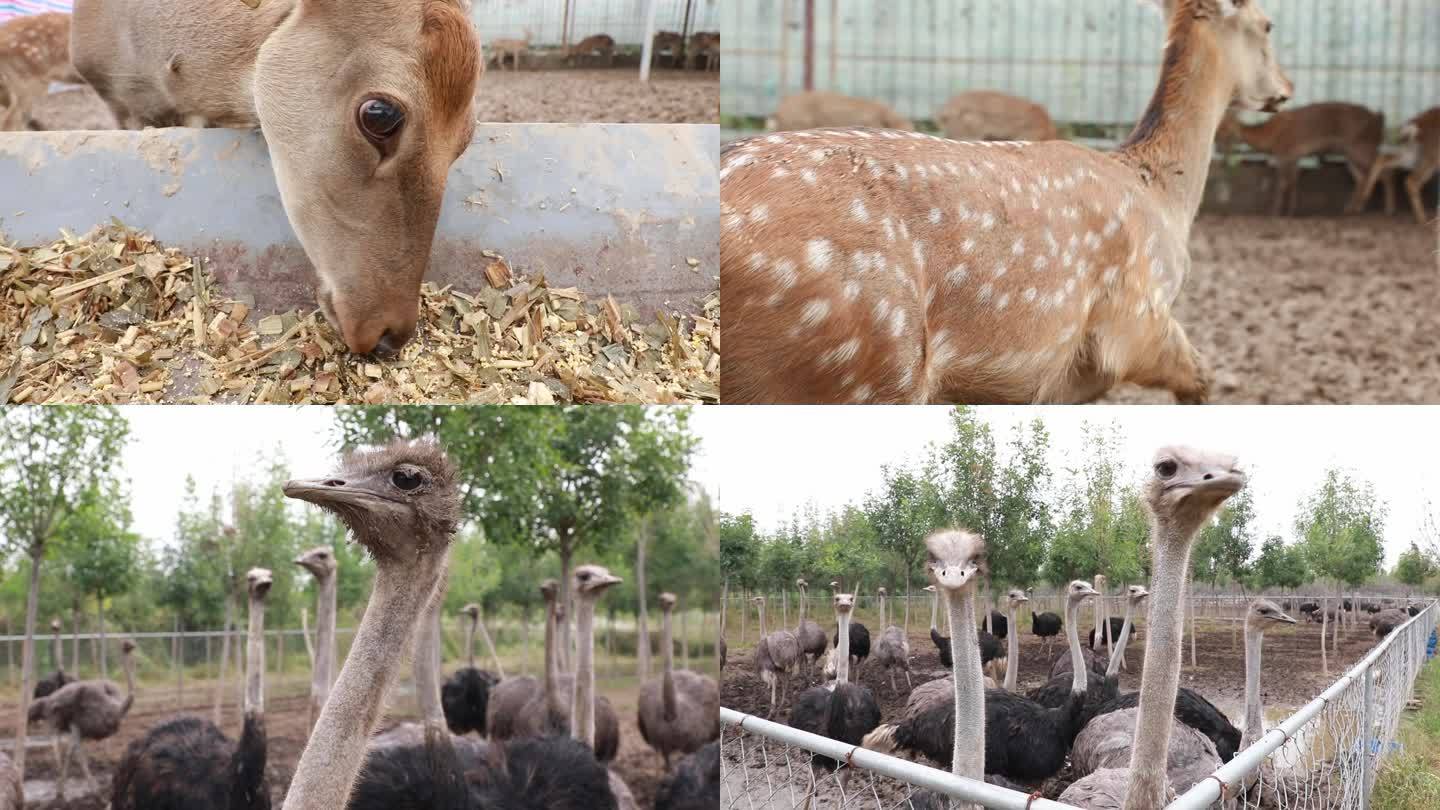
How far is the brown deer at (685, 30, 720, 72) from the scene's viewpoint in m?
2.85

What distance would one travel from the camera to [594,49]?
3018 mm

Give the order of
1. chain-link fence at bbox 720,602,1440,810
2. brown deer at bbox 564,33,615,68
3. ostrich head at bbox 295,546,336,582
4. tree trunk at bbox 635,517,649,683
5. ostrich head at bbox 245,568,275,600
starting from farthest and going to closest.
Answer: tree trunk at bbox 635,517,649,683 → ostrich head at bbox 245,568,275,600 → ostrich head at bbox 295,546,336,582 → brown deer at bbox 564,33,615,68 → chain-link fence at bbox 720,602,1440,810

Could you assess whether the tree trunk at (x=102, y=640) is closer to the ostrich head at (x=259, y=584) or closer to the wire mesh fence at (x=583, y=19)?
the ostrich head at (x=259, y=584)

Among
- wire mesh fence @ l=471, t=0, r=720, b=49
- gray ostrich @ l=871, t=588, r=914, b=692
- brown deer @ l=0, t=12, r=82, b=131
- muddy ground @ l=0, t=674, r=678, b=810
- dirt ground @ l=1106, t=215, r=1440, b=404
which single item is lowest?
muddy ground @ l=0, t=674, r=678, b=810

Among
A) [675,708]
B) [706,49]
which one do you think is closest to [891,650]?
[706,49]

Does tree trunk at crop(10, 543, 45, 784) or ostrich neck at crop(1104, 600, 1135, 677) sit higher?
ostrich neck at crop(1104, 600, 1135, 677)

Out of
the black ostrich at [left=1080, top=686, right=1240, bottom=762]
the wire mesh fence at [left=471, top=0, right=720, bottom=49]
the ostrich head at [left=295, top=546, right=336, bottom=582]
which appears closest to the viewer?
the black ostrich at [left=1080, top=686, right=1240, bottom=762]

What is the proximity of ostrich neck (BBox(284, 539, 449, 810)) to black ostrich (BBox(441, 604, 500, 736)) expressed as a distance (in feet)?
9.20

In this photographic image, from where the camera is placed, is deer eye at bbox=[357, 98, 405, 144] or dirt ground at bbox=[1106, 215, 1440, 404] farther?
dirt ground at bbox=[1106, 215, 1440, 404]

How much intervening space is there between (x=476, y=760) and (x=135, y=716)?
207 cm

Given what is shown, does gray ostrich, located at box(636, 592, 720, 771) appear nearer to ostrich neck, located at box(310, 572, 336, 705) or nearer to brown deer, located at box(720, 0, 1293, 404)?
ostrich neck, located at box(310, 572, 336, 705)

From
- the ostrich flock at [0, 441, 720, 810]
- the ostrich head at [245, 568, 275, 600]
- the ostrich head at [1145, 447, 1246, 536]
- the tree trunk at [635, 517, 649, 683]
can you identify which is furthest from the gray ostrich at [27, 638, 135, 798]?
the ostrich head at [1145, 447, 1246, 536]

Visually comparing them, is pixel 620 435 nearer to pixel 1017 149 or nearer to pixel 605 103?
pixel 605 103

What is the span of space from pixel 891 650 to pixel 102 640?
2.98 metres
